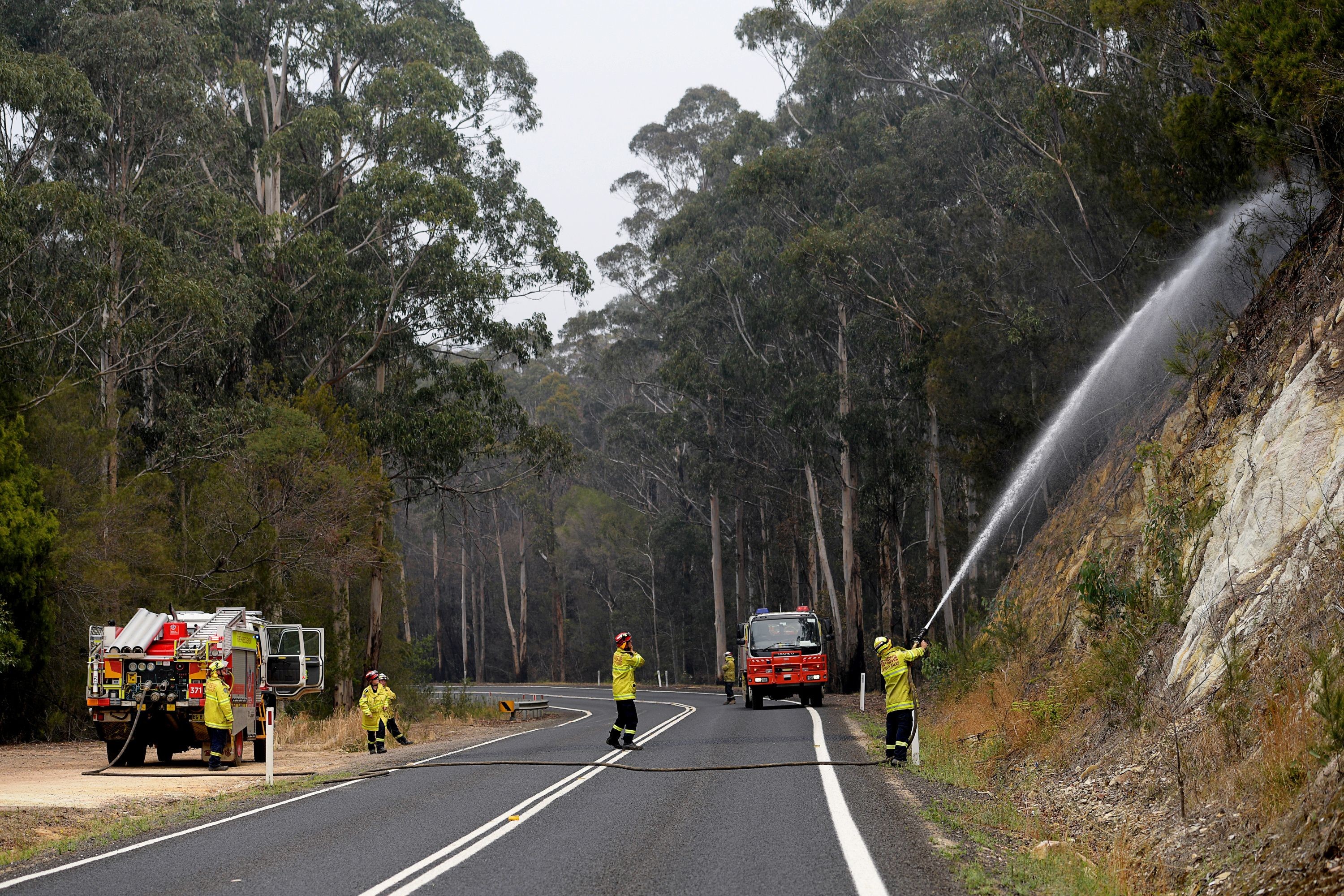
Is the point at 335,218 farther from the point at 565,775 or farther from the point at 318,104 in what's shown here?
the point at 565,775

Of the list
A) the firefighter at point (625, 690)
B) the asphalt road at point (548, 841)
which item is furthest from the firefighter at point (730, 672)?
the asphalt road at point (548, 841)

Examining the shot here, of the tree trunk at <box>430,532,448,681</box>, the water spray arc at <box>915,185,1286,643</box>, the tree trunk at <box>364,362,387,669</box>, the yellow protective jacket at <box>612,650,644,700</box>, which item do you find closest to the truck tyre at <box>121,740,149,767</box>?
the yellow protective jacket at <box>612,650,644,700</box>

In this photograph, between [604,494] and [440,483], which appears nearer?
[440,483]

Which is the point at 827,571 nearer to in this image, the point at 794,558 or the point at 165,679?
the point at 794,558

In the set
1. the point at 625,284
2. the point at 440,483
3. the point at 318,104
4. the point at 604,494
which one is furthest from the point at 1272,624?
the point at 604,494

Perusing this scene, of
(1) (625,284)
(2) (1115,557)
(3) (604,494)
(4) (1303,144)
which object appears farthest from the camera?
(3) (604,494)

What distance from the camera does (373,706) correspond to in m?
20.0

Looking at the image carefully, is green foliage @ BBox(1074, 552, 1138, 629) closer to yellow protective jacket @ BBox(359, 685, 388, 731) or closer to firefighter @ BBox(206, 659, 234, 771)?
yellow protective jacket @ BBox(359, 685, 388, 731)

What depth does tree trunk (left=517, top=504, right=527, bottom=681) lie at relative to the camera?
6850 cm

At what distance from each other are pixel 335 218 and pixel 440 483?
857cm

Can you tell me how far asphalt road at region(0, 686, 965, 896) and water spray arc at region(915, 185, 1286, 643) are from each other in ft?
13.7

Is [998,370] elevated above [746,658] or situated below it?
above

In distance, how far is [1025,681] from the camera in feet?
56.6

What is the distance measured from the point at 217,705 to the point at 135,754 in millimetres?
2169
